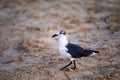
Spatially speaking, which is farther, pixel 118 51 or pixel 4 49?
pixel 4 49

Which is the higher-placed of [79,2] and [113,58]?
[79,2]

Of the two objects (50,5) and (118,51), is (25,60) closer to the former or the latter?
(118,51)

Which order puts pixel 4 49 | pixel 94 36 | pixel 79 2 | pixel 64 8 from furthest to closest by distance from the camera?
pixel 79 2, pixel 64 8, pixel 94 36, pixel 4 49

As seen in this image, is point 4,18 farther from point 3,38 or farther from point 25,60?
point 25,60

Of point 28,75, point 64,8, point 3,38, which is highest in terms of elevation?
point 64,8

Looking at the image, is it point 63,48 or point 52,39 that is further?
point 52,39

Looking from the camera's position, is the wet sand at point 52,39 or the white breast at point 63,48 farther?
Answer: the wet sand at point 52,39

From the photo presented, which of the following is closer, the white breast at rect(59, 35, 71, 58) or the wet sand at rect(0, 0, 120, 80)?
the white breast at rect(59, 35, 71, 58)

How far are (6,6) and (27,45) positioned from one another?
222 inches

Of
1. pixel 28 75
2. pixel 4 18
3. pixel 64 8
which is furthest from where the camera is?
pixel 64 8

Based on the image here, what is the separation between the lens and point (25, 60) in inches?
341

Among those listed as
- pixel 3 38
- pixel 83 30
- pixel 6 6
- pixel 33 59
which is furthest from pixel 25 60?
pixel 6 6

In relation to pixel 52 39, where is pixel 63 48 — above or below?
below

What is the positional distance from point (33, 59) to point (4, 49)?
1.32 m
